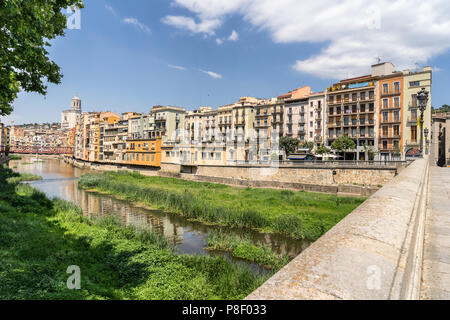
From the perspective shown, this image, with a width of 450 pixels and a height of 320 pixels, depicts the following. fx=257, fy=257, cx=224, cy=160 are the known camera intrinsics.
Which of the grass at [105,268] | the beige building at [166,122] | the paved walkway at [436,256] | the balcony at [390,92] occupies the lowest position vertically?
the grass at [105,268]

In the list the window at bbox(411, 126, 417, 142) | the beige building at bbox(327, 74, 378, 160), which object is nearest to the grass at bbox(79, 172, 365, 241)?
the window at bbox(411, 126, 417, 142)

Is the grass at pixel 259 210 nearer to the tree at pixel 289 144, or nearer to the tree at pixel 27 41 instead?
the tree at pixel 27 41

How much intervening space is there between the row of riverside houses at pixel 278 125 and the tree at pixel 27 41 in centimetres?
3745

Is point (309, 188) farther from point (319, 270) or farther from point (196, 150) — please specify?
point (319, 270)

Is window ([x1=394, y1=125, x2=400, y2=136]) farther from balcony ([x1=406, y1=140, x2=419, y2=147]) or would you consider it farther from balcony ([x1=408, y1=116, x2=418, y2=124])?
balcony ([x1=406, y1=140, x2=419, y2=147])

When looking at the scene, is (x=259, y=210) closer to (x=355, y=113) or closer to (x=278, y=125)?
(x=355, y=113)

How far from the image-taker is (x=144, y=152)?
56.7 meters

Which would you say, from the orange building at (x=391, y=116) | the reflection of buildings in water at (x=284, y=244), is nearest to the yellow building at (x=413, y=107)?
the orange building at (x=391, y=116)

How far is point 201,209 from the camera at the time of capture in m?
21.9

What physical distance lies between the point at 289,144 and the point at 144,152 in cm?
3175

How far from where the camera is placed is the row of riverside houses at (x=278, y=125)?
46.8 meters

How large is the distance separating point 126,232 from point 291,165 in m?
28.9

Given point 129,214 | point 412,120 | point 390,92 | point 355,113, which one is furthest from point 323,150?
point 129,214

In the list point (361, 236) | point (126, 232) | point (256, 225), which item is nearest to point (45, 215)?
point (126, 232)
